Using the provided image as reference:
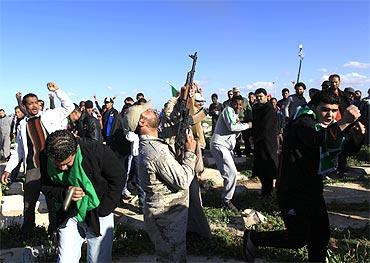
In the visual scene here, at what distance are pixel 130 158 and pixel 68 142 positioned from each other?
445cm

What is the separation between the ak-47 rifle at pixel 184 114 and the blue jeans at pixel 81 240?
1000 millimetres

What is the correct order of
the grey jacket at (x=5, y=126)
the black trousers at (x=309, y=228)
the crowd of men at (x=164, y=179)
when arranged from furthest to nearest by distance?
the grey jacket at (x=5, y=126)
the black trousers at (x=309, y=228)
the crowd of men at (x=164, y=179)

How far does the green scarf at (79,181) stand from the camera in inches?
120

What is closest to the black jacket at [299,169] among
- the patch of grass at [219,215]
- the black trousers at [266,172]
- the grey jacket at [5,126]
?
the patch of grass at [219,215]

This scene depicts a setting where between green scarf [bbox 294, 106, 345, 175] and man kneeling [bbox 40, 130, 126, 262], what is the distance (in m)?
1.57

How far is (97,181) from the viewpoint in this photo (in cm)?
318

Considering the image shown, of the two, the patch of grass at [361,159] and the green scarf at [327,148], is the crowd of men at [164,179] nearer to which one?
the green scarf at [327,148]

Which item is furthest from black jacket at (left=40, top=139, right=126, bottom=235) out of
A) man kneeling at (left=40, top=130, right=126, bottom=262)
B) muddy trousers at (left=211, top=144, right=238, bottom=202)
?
muddy trousers at (left=211, top=144, right=238, bottom=202)

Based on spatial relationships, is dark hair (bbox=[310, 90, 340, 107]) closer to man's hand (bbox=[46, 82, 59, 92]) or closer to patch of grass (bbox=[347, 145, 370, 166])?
man's hand (bbox=[46, 82, 59, 92])

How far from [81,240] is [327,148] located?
2003mm

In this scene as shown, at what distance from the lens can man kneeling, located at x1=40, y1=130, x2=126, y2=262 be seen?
307cm

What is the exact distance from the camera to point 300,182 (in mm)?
3656

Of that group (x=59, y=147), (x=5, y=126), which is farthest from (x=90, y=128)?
(x=5, y=126)

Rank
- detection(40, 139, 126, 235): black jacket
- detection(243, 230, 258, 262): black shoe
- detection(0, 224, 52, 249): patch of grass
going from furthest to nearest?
detection(0, 224, 52, 249): patch of grass → detection(243, 230, 258, 262): black shoe → detection(40, 139, 126, 235): black jacket
